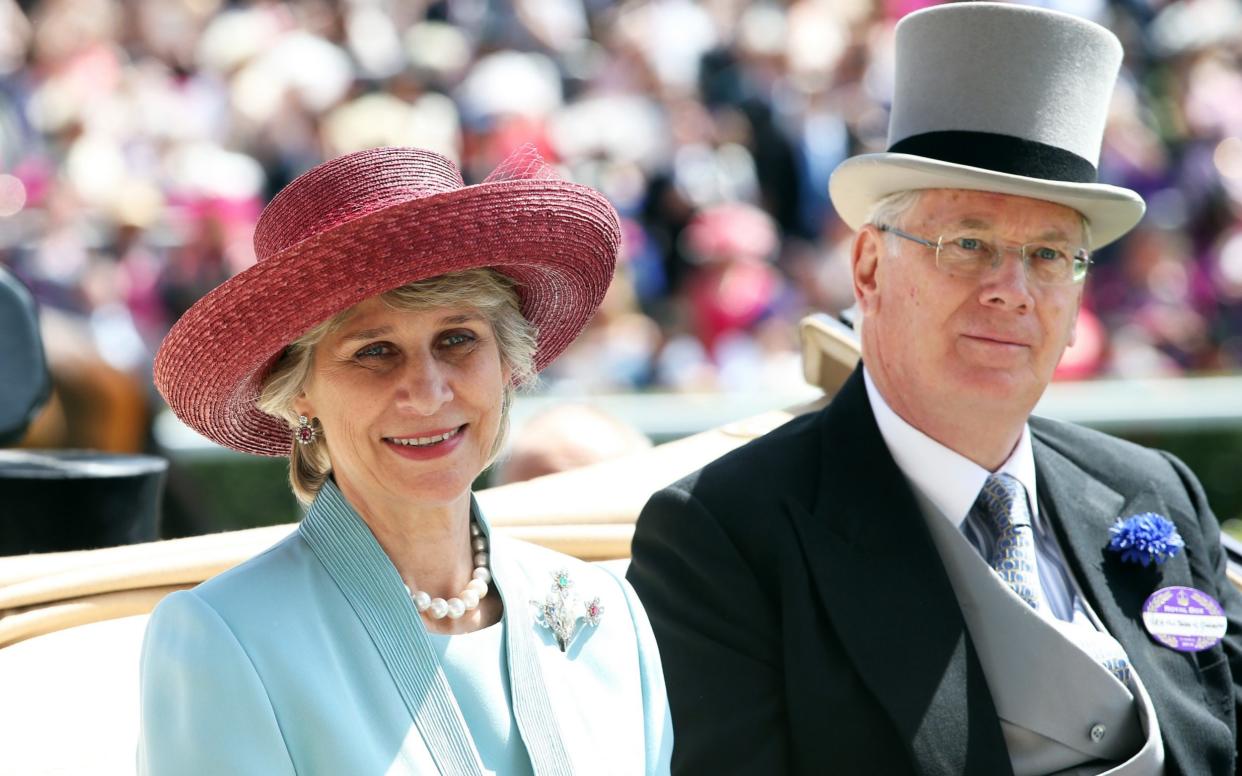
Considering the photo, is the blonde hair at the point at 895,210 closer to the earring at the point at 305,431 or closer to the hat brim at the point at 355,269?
the hat brim at the point at 355,269

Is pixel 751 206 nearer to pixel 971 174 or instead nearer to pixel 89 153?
pixel 89 153

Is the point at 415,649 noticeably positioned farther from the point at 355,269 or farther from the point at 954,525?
the point at 954,525

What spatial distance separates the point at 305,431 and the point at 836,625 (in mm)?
931

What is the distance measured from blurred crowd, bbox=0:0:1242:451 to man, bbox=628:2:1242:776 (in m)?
4.35

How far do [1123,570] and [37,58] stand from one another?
762 centimetres

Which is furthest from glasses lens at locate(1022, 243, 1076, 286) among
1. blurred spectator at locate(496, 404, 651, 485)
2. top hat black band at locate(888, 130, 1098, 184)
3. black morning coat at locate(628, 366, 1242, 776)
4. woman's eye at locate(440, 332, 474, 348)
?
blurred spectator at locate(496, 404, 651, 485)

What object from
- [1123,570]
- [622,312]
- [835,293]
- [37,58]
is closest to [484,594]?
[1123,570]

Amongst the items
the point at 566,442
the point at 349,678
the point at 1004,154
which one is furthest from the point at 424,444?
the point at 566,442

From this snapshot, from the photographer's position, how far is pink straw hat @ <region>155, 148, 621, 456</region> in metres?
2.05

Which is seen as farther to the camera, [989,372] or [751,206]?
[751,206]

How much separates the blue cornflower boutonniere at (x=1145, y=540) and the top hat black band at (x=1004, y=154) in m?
0.63

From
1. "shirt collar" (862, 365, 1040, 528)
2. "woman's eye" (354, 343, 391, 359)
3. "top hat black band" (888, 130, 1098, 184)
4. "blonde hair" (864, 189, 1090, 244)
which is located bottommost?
"shirt collar" (862, 365, 1040, 528)

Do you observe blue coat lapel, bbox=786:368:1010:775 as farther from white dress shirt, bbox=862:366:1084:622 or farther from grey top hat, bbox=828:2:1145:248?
grey top hat, bbox=828:2:1145:248

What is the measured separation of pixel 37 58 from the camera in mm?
9117
